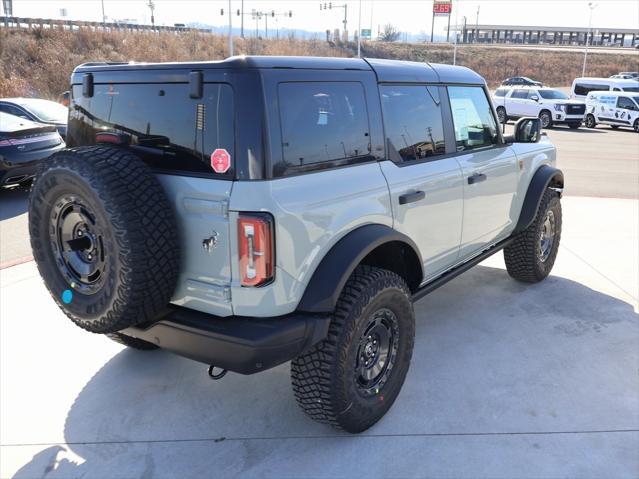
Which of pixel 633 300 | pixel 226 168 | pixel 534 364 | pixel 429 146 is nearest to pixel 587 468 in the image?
pixel 534 364

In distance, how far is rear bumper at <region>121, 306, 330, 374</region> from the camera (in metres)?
2.50

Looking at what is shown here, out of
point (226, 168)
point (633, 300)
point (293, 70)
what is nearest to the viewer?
point (226, 168)

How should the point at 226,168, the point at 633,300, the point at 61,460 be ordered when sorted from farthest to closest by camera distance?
1. the point at 633,300
2. the point at 61,460
3. the point at 226,168

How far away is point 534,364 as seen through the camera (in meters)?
3.82

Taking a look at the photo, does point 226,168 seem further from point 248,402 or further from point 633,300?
point 633,300

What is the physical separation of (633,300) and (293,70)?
12.7 ft

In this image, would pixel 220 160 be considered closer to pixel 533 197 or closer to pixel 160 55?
pixel 533 197

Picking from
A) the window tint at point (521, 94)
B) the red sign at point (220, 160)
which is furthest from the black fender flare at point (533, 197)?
the window tint at point (521, 94)

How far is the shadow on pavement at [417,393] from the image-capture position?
304 cm

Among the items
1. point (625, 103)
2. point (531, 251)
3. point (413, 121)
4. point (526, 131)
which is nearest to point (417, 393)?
point (413, 121)

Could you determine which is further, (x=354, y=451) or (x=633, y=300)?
(x=633, y=300)

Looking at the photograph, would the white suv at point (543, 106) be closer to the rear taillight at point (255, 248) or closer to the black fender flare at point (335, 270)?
the black fender flare at point (335, 270)

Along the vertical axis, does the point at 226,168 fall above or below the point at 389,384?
above

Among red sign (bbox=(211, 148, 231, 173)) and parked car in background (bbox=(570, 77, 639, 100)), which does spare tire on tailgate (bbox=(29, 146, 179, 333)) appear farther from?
parked car in background (bbox=(570, 77, 639, 100))
